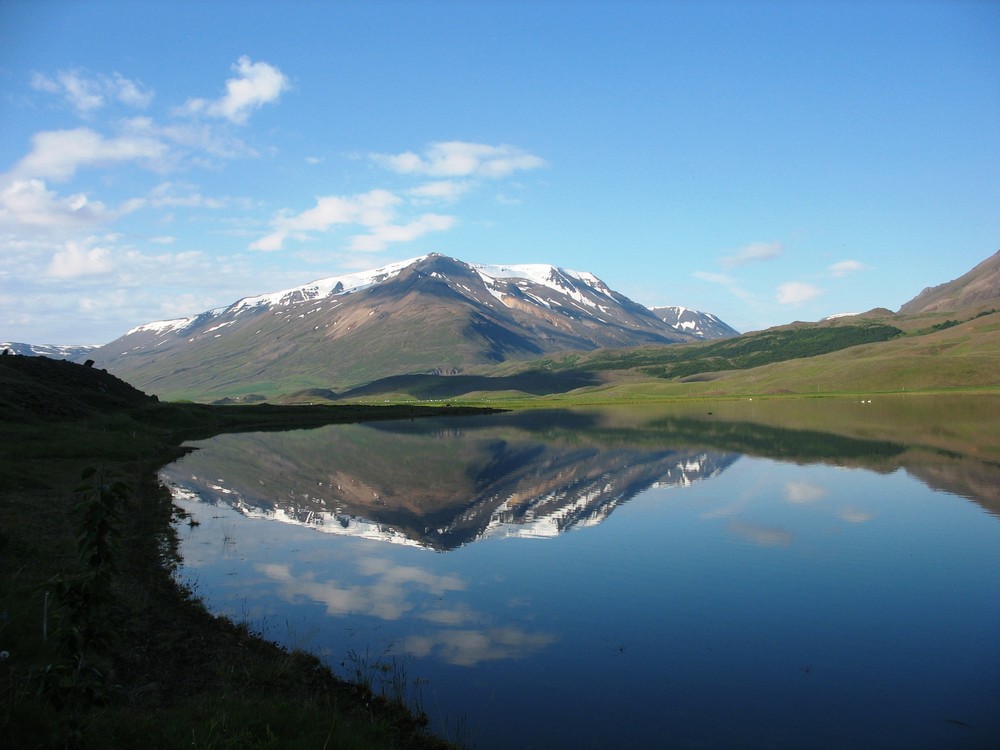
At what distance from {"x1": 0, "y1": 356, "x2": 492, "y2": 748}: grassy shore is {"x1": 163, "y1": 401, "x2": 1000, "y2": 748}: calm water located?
1.44m

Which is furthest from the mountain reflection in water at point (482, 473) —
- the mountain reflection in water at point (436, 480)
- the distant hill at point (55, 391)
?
the distant hill at point (55, 391)

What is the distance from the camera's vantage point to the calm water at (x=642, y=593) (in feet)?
52.7

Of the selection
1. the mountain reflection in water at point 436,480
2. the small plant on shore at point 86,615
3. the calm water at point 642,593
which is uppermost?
the small plant on shore at point 86,615

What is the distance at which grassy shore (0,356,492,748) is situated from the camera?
34.6ft

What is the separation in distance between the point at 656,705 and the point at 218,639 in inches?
456

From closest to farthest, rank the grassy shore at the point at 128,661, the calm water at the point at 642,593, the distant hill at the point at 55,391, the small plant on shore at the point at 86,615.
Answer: the small plant on shore at the point at 86,615 < the grassy shore at the point at 128,661 < the calm water at the point at 642,593 < the distant hill at the point at 55,391

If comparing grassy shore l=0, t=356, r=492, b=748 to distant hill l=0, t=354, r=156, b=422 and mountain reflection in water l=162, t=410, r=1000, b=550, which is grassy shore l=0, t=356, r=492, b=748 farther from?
distant hill l=0, t=354, r=156, b=422

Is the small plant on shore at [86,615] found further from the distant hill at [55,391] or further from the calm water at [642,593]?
the distant hill at [55,391]

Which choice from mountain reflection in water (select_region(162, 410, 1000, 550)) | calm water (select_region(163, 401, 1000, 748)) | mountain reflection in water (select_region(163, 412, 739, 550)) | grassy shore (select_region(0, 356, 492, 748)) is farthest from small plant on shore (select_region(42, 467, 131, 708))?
mountain reflection in water (select_region(163, 412, 739, 550))

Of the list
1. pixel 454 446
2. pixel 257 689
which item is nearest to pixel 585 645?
pixel 257 689

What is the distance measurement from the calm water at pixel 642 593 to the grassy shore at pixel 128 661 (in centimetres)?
144

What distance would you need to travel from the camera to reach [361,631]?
70.1ft

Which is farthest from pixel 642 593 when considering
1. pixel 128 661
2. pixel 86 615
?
pixel 86 615

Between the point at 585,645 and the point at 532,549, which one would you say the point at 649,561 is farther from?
the point at 585,645
